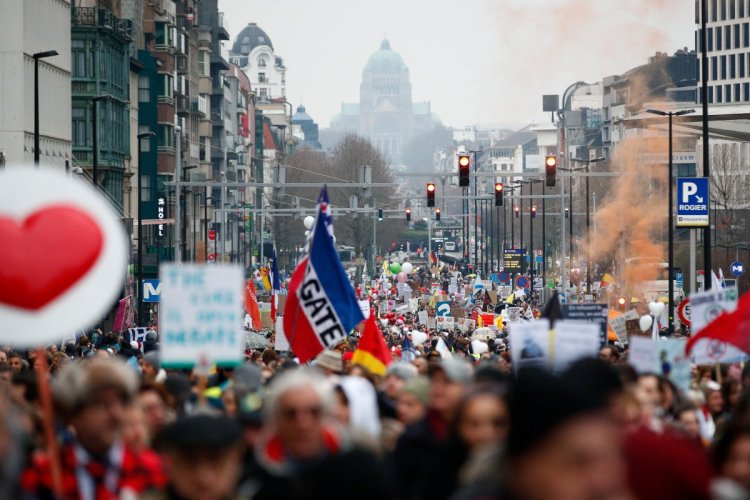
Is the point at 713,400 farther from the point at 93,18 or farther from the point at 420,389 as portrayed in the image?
the point at 93,18

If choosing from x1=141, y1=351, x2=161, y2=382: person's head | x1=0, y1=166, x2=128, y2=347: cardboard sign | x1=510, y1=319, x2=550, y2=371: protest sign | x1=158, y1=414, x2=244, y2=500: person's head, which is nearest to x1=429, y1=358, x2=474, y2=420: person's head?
x1=0, y1=166, x2=128, y2=347: cardboard sign

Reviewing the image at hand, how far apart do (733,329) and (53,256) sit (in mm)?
8964

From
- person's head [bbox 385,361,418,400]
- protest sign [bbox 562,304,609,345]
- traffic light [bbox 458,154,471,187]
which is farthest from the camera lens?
traffic light [bbox 458,154,471,187]

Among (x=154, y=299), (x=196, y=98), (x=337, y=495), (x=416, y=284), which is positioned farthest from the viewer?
(x=196, y=98)

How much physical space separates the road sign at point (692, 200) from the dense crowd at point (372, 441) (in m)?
29.7

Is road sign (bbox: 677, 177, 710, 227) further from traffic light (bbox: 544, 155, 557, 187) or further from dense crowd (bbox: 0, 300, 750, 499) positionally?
dense crowd (bbox: 0, 300, 750, 499)

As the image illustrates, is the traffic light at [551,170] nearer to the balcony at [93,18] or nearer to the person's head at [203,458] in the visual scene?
the balcony at [93,18]

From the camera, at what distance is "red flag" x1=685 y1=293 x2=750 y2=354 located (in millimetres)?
17016

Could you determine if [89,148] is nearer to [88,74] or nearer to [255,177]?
A: [88,74]

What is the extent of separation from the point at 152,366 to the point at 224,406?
191 inches

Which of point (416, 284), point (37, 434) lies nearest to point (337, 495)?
point (37, 434)

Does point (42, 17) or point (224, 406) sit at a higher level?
point (42, 17)

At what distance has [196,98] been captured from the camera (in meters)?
123

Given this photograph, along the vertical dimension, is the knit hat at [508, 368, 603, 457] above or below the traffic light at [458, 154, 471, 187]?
below
